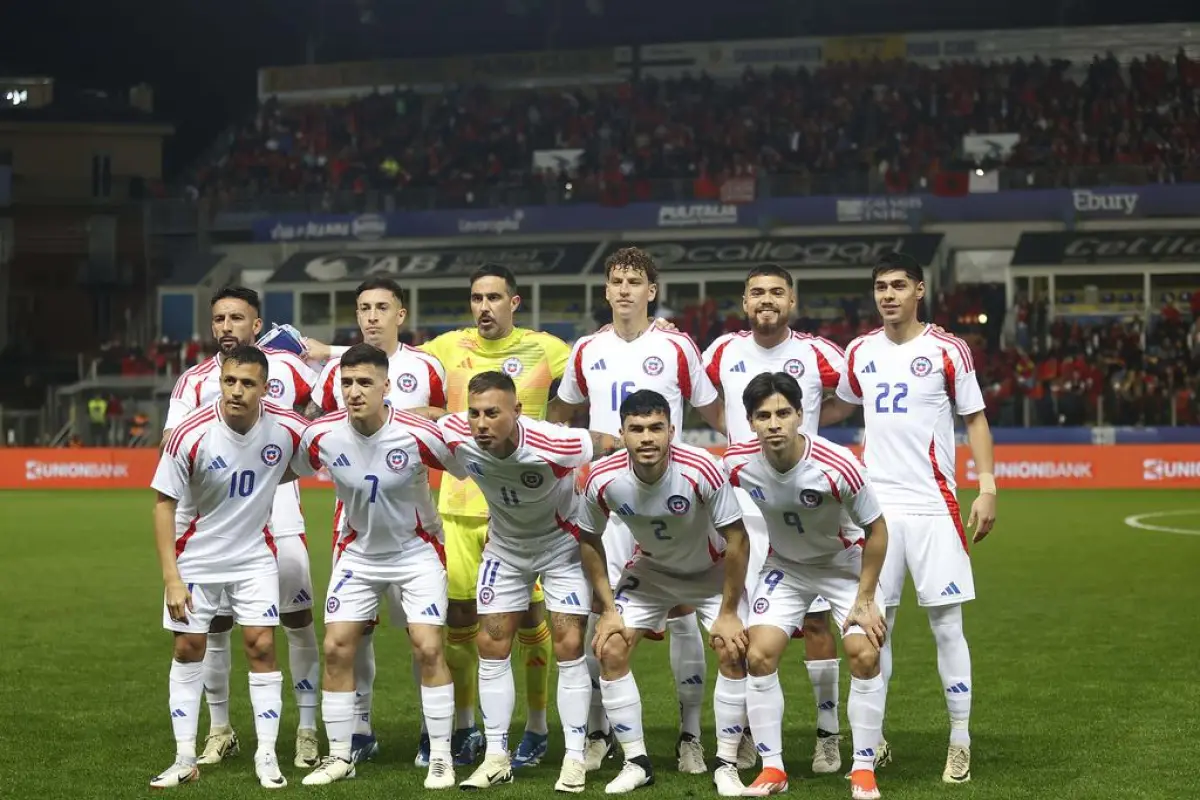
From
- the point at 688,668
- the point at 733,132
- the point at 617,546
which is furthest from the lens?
the point at 733,132

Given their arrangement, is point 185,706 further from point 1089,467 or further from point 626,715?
point 1089,467

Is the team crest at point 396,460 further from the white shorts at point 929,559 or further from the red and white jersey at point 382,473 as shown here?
the white shorts at point 929,559

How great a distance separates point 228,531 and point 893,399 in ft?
11.2

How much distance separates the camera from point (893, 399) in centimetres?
791

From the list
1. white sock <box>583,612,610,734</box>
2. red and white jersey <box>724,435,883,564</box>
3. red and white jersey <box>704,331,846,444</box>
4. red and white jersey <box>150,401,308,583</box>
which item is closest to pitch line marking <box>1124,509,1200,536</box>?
red and white jersey <box>704,331,846,444</box>

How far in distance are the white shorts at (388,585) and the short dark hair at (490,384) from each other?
99 cm

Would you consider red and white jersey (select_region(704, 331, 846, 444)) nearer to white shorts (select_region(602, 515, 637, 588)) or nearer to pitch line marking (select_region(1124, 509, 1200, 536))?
white shorts (select_region(602, 515, 637, 588))

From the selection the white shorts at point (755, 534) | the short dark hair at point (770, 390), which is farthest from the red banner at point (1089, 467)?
the short dark hair at point (770, 390)

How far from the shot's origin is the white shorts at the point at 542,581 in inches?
298

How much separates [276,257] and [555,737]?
34213mm

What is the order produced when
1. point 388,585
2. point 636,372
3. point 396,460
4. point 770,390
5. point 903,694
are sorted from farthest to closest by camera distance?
point 903,694, point 636,372, point 388,585, point 396,460, point 770,390

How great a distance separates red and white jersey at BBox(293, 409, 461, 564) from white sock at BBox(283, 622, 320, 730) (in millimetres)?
827

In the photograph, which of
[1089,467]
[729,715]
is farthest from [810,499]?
[1089,467]

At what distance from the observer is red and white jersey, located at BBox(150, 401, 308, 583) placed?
7.60 meters
